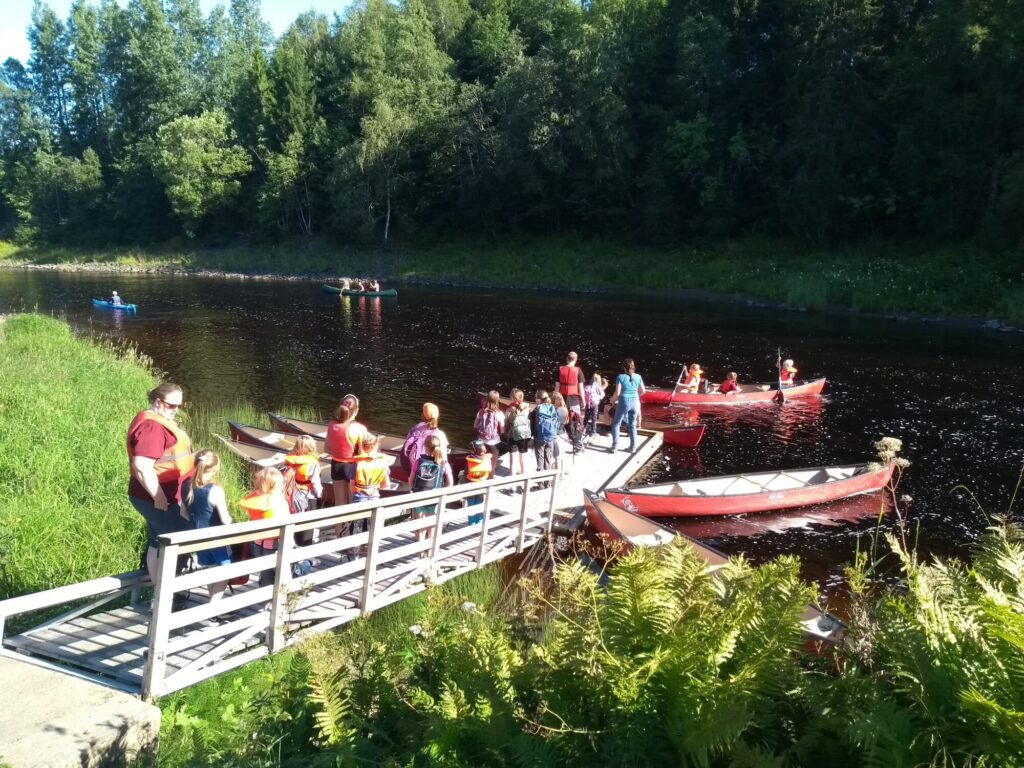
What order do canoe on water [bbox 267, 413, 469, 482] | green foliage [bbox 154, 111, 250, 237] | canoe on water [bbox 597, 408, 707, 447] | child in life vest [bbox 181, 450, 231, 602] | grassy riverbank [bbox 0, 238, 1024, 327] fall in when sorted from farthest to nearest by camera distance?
1. green foliage [bbox 154, 111, 250, 237]
2. grassy riverbank [bbox 0, 238, 1024, 327]
3. canoe on water [bbox 597, 408, 707, 447]
4. canoe on water [bbox 267, 413, 469, 482]
5. child in life vest [bbox 181, 450, 231, 602]

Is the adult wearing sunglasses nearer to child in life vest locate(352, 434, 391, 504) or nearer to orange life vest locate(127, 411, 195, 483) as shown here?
orange life vest locate(127, 411, 195, 483)

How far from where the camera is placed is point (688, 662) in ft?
10.6

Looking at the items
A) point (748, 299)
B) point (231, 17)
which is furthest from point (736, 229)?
point (231, 17)

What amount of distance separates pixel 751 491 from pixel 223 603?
996cm

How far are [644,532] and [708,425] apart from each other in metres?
8.60

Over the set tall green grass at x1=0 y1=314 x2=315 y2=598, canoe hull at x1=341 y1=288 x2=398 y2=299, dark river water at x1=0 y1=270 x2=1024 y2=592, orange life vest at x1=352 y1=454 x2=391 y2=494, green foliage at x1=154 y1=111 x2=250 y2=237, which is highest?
green foliage at x1=154 y1=111 x2=250 y2=237

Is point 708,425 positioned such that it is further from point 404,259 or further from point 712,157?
point 404,259

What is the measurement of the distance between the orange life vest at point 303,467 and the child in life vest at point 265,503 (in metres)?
1.94

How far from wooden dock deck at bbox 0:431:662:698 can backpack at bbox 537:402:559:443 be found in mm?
4145

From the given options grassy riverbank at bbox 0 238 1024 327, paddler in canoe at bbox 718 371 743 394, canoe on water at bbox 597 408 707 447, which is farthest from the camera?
grassy riverbank at bbox 0 238 1024 327

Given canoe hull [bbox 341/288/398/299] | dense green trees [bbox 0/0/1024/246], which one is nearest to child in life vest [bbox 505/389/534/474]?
dense green trees [bbox 0/0/1024/246]

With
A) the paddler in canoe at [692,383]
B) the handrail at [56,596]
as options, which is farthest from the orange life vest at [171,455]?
the paddler in canoe at [692,383]

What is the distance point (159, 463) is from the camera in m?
6.67

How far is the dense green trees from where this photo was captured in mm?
38938
